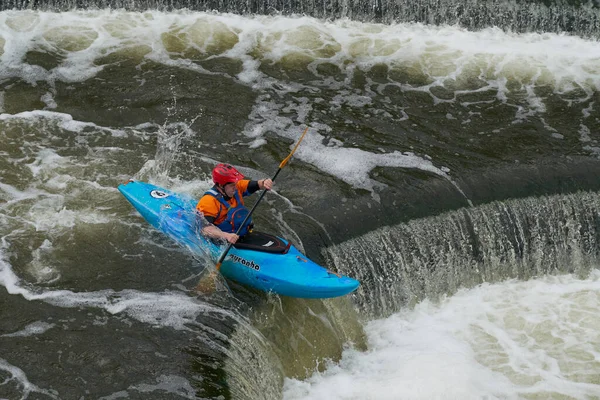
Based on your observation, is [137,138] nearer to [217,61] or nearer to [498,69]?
[217,61]

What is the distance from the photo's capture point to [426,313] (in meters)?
8.65

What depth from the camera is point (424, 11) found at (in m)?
13.6

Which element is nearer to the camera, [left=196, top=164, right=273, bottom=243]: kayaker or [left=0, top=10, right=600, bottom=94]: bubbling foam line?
[left=196, top=164, right=273, bottom=243]: kayaker

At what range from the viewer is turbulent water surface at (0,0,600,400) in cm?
701

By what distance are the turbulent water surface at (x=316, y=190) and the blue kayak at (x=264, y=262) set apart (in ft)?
0.65

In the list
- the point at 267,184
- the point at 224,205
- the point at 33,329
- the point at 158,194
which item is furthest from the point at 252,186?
the point at 33,329

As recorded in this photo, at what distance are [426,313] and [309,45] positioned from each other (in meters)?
5.56

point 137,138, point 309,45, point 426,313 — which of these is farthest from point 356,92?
point 426,313

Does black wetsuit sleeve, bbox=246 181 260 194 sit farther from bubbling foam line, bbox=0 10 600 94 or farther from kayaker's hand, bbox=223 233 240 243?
bubbling foam line, bbox=0 10 600 94

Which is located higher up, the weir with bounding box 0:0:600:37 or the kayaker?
the weir with bounding box 0:0:600:37

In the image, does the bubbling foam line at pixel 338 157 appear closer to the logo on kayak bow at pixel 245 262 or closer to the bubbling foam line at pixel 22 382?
the logo on kayak bow at pixel 245 262

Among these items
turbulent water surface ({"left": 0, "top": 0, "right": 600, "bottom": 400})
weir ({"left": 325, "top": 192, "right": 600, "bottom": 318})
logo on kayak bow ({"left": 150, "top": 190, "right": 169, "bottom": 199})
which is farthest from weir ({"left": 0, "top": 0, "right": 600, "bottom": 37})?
logo on kayak bow ({"left": 150, "top": 190, "right": 169, "bottom": 199})

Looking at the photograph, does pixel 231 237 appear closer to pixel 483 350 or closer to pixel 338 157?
pixel 483 350

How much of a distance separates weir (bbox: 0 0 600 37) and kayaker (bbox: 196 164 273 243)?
6.75 m
